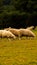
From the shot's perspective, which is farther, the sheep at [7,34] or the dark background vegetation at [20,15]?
the dark background vegetation at [20,15]

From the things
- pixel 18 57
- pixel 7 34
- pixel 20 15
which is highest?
pixel 20 15

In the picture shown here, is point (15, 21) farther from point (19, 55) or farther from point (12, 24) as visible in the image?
point (19, 55)

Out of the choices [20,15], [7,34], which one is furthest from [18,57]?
[20,15]

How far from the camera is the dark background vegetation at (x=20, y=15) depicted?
3039 cm

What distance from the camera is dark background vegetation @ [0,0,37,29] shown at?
3039 cm

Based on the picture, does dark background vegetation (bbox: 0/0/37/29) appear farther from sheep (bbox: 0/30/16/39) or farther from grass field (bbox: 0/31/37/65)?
grass field (bbox: 0/31/37/65)

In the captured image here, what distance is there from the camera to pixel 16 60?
226 inches

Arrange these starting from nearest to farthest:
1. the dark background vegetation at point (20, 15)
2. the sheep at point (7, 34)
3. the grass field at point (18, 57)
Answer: the grass field at point (18, 57) < the sheep at point (7, 34) < the dark background vegetation at point (20, 15)

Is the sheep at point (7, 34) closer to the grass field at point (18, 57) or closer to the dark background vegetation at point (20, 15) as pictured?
the grass field at point (18, 57)

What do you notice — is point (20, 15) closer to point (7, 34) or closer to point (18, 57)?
point (7, 34)

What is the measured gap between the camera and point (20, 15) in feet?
99.5

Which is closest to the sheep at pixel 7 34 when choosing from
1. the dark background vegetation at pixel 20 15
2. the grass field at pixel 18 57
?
the grass field at pixel 18 57

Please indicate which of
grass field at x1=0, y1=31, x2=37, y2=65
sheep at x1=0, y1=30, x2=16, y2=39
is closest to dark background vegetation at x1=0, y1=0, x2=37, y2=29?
sheep at x1=0, y1=30, x2=16, y2=39

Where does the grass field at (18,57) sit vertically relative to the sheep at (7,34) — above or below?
below
